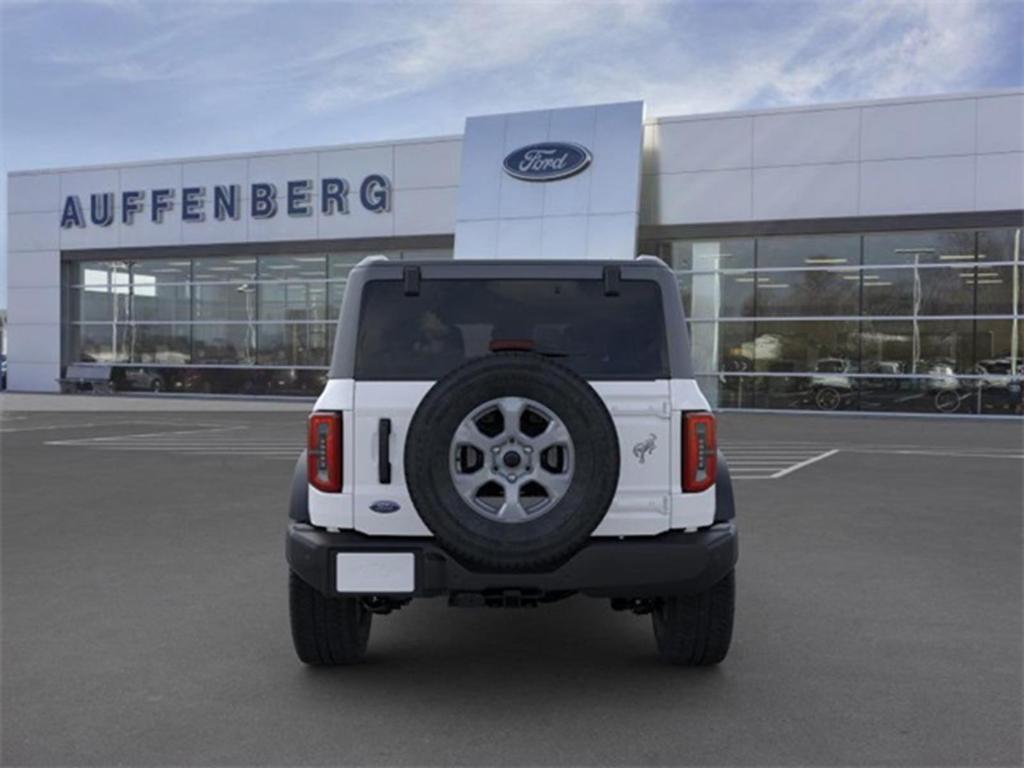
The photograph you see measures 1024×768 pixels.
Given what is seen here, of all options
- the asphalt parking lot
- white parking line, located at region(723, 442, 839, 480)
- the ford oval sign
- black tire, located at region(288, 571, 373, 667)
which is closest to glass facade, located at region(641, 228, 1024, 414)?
the ford oval sign

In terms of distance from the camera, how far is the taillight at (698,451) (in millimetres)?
4121

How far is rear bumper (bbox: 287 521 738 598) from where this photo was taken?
390cm

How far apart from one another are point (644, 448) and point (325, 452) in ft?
4.37

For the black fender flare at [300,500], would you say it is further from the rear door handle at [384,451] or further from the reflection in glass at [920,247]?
the reflection in glass at [920,247]

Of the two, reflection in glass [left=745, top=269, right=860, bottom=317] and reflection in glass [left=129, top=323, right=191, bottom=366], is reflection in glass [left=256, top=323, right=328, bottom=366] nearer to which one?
reflection in glass [left=129, top=323, right=191, bottom=366]

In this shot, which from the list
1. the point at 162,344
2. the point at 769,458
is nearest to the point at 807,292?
the point at 769,458

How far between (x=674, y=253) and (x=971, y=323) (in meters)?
7.37

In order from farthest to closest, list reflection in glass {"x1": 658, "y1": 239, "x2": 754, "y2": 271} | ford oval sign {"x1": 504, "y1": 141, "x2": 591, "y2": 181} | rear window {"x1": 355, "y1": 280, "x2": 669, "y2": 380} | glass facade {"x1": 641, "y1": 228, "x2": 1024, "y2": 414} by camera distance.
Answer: reflection in glass {"x1": 658, "y1": 239, "x2": 754, "y2": 271}
ford oval sign {"x1": 504, "y1": 141, "x2": 591, "y2": 181}
glass facade {"x1": 641, "y1": 228, "x2": 1024, "y2": 414}
rear window {"x1": 355, "y1": 280, "x2": 669, "y2": 380}

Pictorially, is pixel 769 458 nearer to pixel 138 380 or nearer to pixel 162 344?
pixel 162 344

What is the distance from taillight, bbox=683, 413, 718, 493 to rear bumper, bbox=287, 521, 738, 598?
0.22 m

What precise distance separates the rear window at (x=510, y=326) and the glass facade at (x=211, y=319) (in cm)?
2385

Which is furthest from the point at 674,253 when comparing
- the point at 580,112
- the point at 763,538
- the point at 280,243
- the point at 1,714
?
the point at 1,714

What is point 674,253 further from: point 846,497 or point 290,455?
point 846,497

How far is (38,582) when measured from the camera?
6.45 meters
